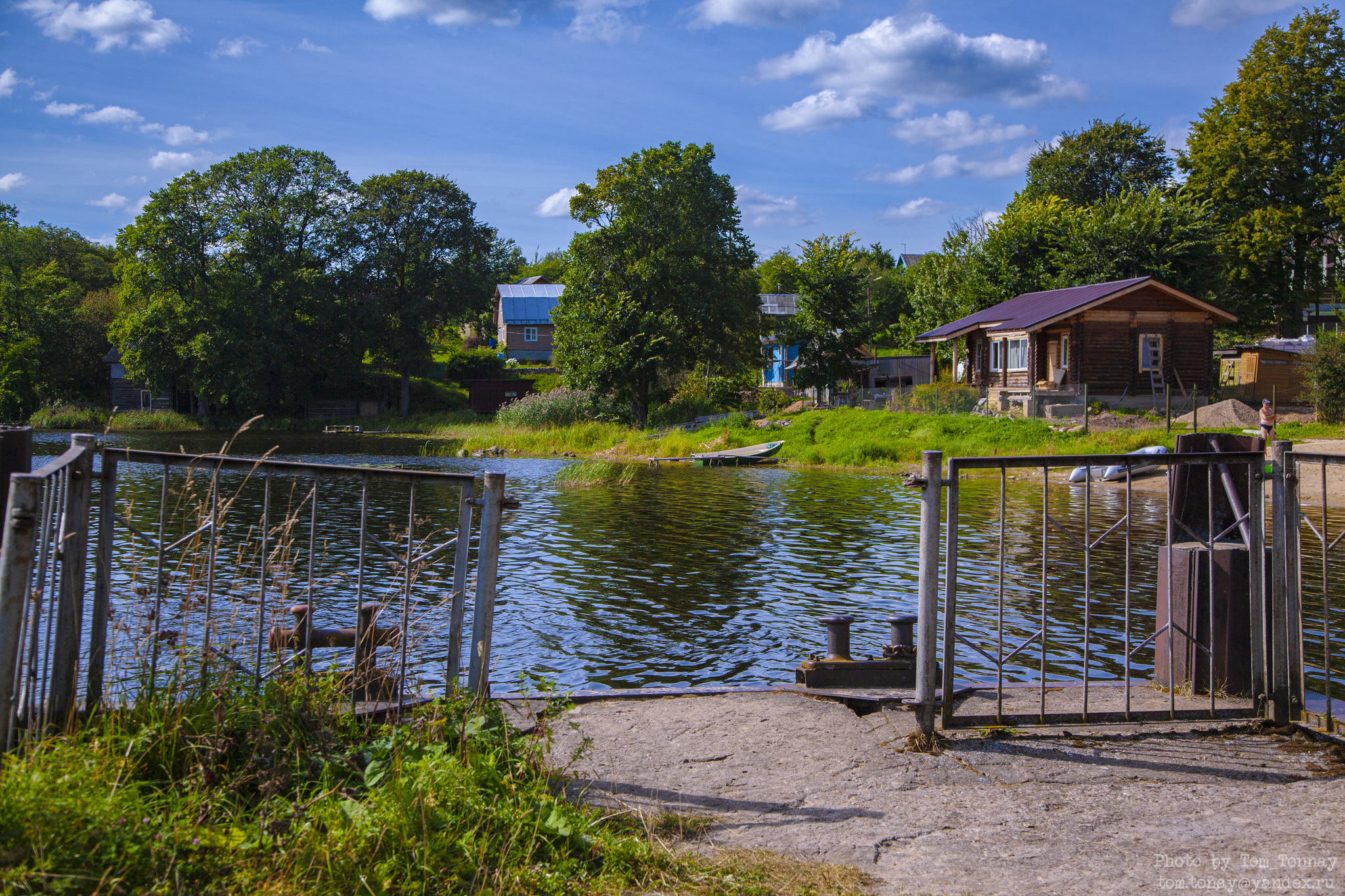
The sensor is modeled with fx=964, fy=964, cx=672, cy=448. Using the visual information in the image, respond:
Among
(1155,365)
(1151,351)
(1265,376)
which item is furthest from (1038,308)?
(1265,376)

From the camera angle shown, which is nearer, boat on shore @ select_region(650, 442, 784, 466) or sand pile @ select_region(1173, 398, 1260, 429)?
sand pile @ select_region(1173, 398, 1260, 429)

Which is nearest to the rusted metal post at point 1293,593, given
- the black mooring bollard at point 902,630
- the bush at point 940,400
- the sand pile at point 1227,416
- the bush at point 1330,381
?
the black mooring bollard at point 902,630

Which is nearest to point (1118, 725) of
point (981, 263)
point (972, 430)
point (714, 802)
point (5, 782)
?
point (714, 802)

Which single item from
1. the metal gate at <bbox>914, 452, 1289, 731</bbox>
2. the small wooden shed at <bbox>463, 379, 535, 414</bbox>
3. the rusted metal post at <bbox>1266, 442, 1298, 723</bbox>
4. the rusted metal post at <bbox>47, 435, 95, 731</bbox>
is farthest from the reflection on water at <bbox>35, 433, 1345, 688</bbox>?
the small wooden shed at <bbox>463, 379, 535, 414</bbox>

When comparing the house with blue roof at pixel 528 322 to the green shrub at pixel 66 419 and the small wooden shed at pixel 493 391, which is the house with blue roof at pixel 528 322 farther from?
the green shrub at pixel 66 419

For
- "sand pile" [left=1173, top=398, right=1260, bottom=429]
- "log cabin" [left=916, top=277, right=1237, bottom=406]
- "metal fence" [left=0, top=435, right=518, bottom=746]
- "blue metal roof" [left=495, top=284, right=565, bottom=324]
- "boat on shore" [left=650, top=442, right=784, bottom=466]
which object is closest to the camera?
"metal fence" [left=0, top=435, right=518, bottom=746]

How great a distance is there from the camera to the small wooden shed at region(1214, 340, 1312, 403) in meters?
38.6

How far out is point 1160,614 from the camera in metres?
6.23

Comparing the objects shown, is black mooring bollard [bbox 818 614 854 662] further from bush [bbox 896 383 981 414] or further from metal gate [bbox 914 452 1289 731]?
bush [bbox 896 383 981 414]

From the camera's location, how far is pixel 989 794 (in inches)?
177

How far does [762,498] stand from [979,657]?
47.6 feet

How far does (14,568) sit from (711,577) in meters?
10.3

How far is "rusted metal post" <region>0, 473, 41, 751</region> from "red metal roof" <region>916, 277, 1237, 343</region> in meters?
38.7

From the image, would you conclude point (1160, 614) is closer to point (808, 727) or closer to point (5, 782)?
point (808, 727)
